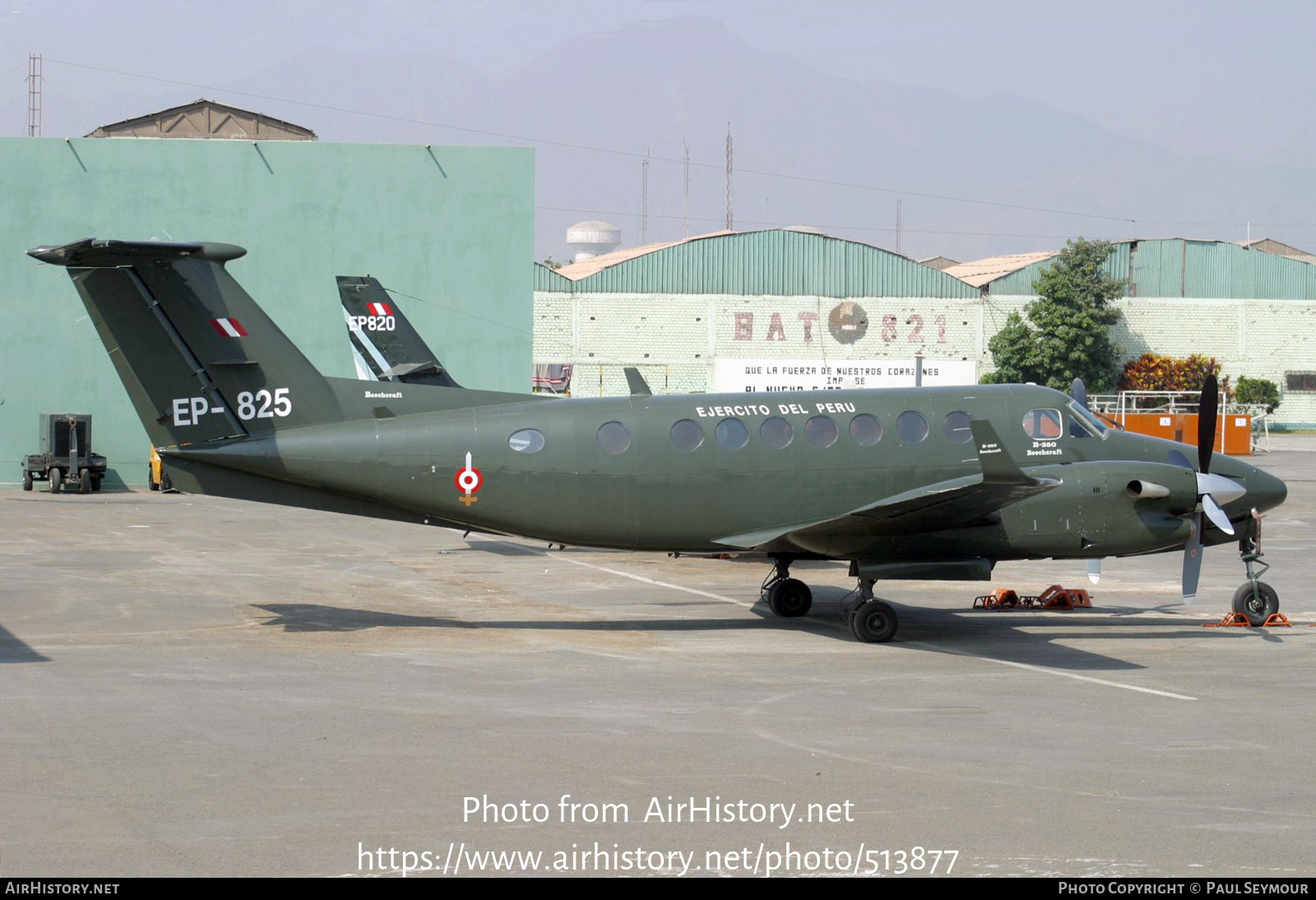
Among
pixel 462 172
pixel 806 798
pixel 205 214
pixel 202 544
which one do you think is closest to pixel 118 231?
pixel 205 214

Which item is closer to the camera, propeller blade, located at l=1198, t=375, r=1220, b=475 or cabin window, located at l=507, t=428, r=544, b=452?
cabin window, located at l=507, t=428, r=544, b=452

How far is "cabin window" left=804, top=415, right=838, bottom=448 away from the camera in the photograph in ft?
57.3

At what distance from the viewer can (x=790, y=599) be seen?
1861cm

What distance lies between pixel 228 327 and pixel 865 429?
8461 millimetres

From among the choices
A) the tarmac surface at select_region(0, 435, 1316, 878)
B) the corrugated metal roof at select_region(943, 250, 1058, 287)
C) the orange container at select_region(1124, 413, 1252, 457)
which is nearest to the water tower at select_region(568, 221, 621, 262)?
the corrugated metal roof at select_region(943, 250, 1058, 287)

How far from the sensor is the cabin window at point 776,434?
1739cm

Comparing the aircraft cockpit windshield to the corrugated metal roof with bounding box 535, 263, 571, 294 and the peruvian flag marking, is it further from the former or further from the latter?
the corrugated metal roof with bounding box 535, 263, 571, 294

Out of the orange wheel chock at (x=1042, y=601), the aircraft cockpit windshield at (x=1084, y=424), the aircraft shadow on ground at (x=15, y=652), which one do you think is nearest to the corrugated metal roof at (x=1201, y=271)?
the orange wheel chock at (x=1042, y=601)

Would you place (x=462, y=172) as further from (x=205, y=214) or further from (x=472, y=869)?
(x=472, y=869)

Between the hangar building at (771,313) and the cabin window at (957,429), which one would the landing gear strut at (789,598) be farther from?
the hangar building at (771,313)

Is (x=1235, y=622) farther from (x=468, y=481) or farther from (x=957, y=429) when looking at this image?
(x=468, y=481)

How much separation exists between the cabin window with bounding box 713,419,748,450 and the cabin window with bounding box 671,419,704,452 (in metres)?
0.23

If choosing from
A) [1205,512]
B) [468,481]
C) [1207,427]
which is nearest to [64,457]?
[468,481]

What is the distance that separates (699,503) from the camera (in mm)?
17141
